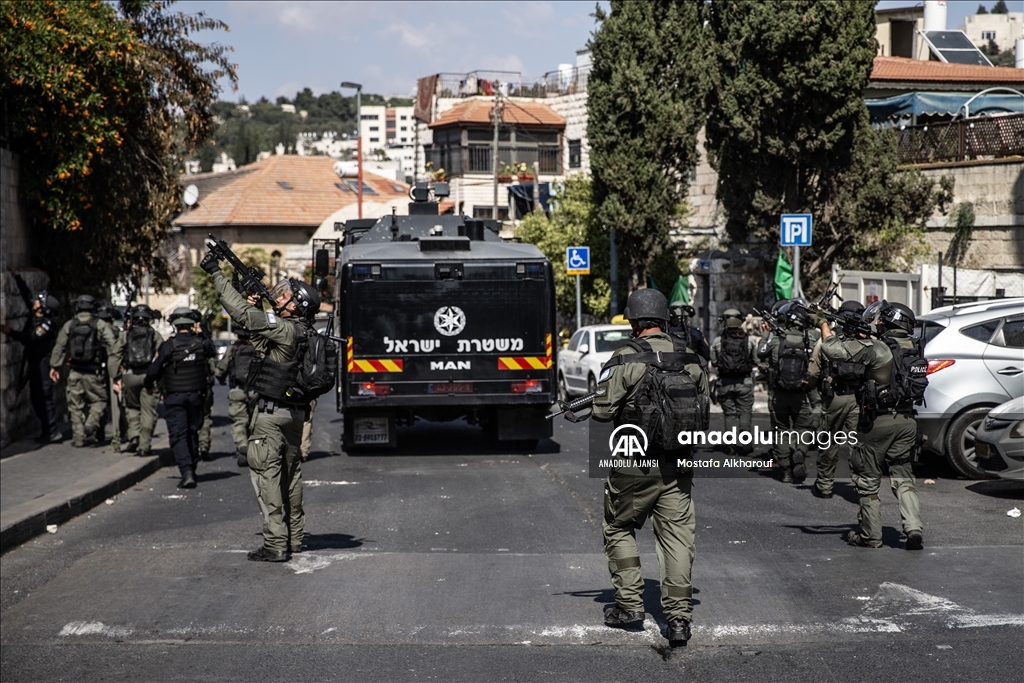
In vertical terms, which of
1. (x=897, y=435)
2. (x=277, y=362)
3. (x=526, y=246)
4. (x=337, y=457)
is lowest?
(x=337, y=457)

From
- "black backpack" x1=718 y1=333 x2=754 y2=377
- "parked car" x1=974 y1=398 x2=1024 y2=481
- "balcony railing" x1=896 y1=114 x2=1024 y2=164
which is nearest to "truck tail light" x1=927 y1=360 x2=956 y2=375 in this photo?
"parked car" x1=974 y1=398 x2=1024 y2=481

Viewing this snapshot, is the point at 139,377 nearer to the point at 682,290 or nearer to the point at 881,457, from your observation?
the point at 881,457

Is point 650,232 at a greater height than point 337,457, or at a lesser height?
greater

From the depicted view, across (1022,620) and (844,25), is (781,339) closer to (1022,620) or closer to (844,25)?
(1022,620)

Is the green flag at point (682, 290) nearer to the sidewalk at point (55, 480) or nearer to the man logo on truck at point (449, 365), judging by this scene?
the man logo on truck at point (449, 365)

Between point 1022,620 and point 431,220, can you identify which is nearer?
point 1022,620

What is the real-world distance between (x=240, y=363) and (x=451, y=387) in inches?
115

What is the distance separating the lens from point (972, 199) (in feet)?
73.8

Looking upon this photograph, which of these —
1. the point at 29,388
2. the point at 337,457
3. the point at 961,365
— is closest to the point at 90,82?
the point at 29,388

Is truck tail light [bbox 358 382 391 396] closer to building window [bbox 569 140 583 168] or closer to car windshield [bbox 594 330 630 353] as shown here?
car windshield [bbox 594 330 630 353]

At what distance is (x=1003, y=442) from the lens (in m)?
10.9

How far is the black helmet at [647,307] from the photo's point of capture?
6.74 meters

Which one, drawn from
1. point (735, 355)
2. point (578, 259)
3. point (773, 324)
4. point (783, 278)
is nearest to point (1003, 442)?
point (773, 324)

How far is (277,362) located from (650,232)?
21403 millimetres
